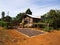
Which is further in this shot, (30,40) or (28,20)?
(28,20)

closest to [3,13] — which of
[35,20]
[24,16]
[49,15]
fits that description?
[24,16]

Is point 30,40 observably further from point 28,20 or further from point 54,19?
point 28,20

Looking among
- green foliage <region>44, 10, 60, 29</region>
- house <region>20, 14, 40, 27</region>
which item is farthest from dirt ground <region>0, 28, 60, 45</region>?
house <region>20, 14, 40, 27</region>

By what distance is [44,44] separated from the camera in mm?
10188

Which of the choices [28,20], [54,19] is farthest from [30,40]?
[28,20]

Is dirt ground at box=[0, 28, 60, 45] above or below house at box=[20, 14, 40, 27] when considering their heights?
below

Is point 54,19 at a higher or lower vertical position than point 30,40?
higher

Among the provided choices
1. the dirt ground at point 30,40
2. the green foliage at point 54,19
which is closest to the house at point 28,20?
the green foliage at point 54,19

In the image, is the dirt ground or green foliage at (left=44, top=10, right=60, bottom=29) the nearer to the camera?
the dirt ground

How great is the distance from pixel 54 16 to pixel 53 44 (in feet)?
47.7

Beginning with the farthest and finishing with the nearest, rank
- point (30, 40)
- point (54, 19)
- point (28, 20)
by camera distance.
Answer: point (28, 20), point (54, 19), point (30, 40)

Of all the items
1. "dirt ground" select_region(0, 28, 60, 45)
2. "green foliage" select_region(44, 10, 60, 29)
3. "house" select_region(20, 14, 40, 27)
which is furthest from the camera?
"house" select_region(20, 14, 40, 27)

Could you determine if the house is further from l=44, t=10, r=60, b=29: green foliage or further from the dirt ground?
the dirt ground

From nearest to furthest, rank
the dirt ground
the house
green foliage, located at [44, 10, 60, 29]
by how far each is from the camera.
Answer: the dirt ground
green foliage, located at [44, 10, 60, 29]
the house
